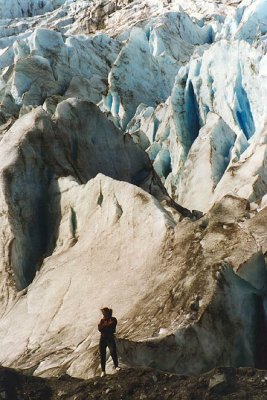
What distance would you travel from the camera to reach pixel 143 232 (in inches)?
578

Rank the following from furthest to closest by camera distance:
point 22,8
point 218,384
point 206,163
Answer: point 22,8 → point 206,163 → point 218,384

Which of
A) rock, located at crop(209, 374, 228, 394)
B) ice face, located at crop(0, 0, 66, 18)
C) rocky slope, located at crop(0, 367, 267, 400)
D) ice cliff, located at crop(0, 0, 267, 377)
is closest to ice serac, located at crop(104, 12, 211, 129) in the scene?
ice cliff, located at crop(0, 0, 267, 377)

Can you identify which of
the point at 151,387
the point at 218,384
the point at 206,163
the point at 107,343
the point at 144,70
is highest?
the point at 107,343

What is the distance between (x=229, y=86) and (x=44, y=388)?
2673 centimetres

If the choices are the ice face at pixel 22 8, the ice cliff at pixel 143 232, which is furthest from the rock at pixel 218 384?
the ice face at pixel 22 8

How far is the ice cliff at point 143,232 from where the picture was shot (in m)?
11.3

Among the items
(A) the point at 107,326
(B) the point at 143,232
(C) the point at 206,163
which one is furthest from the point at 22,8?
(A) the point at 107,326

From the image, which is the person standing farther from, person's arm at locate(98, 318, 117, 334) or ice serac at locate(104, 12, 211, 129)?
ice serac at locate(104, 12, 211, 129)

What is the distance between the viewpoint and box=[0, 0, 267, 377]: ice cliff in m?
11.3

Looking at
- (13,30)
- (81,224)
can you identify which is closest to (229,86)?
(81,224)

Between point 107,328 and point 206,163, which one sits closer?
point 107,328

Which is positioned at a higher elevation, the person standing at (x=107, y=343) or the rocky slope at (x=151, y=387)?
the person standing at (x=107, y=343)

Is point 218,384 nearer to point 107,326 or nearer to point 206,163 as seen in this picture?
point 107,326

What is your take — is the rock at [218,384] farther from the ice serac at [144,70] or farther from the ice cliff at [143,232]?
the ice serac at [144,70]
